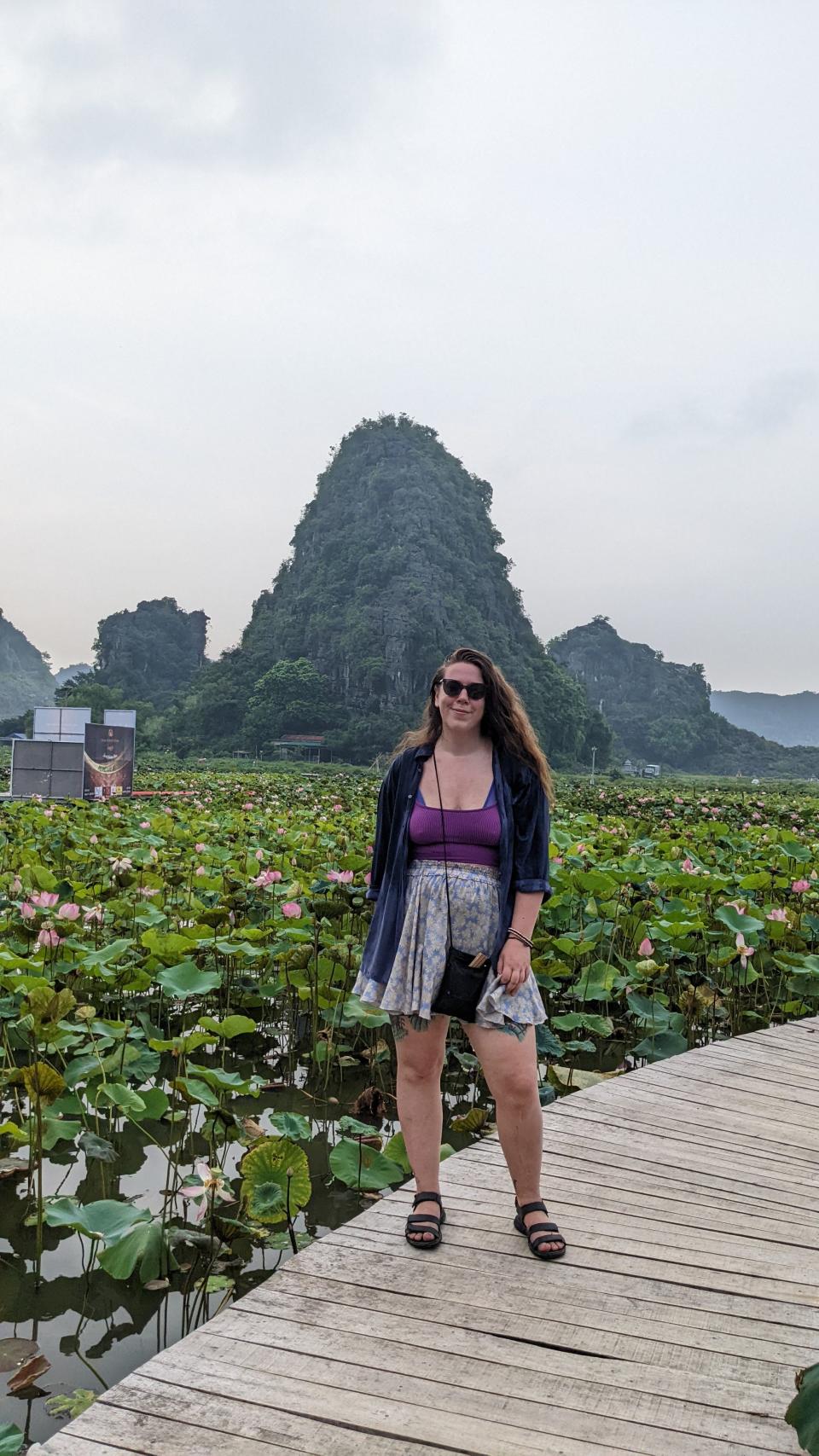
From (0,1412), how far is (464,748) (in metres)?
1.32

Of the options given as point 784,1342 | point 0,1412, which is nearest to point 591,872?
point 784,1342

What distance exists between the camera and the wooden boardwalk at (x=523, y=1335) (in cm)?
128

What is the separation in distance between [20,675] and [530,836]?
5723 inches

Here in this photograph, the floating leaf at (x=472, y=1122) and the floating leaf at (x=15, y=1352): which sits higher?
the floating leaf at (x=472, y=1122)

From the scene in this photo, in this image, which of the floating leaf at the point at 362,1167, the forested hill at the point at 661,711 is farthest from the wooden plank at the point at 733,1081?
the forested hill at the point at 661,711

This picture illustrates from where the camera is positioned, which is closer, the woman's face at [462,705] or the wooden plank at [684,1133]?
the woman's face at [462,705]

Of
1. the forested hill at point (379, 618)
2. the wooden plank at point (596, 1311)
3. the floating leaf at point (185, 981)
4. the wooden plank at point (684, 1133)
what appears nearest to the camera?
the wooden plank at point (596, 1311)

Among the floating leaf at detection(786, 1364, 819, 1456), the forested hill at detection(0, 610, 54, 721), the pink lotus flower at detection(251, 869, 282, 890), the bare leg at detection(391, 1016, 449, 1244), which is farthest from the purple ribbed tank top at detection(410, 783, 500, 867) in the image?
the forested hill at detection(0, 610, 54, 721)

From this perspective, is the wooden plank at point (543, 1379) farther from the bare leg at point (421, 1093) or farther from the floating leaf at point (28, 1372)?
the floating leaf at point (28, 1372)

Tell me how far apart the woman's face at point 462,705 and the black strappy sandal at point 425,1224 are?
2.70ft

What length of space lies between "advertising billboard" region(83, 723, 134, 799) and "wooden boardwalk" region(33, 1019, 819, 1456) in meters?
10.6

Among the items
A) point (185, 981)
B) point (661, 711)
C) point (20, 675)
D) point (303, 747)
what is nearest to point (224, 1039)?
point (185, 981)

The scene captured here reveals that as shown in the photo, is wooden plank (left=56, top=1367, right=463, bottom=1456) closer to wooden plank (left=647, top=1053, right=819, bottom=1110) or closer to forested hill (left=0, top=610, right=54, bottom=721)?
wooden plank (left=647, top=1053, right=819, bottom=1110)

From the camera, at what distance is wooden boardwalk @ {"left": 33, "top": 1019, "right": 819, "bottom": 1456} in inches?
50.4
